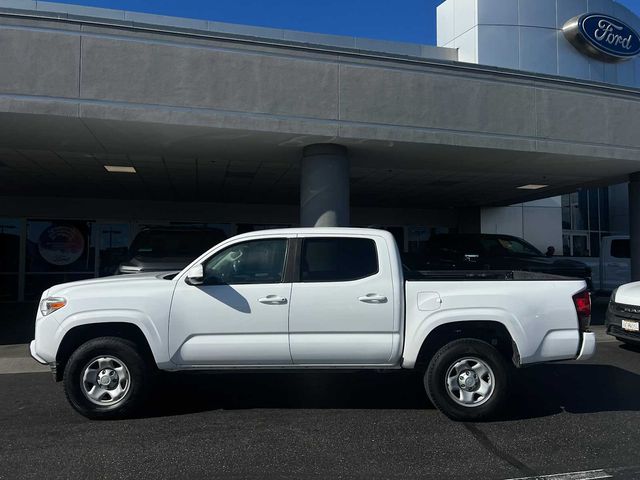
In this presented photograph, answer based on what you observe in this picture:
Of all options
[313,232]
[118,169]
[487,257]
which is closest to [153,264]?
[118,169]

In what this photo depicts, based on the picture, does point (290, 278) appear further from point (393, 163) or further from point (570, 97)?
point (570, 97)

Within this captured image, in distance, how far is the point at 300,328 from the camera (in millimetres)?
5145

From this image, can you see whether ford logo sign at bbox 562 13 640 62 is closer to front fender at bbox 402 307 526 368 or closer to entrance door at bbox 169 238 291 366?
front fender at bbox 402 307 526 368

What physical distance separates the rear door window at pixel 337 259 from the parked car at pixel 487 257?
647 cm

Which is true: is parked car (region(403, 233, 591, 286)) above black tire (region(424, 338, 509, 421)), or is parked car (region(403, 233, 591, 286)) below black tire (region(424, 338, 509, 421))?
above

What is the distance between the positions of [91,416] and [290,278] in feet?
7.66

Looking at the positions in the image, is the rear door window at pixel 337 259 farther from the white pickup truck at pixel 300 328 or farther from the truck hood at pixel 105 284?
the truck hood at pixel 105 284

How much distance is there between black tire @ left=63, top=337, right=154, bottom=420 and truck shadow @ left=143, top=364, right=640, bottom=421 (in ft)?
1.16

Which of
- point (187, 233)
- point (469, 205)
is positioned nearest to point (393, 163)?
point (187, 233)

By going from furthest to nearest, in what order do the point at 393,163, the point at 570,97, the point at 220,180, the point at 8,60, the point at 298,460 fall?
the point at 220,180 → the point at 393,163 → the point at 570,97 → the point at 8,60 → the point at 298,460

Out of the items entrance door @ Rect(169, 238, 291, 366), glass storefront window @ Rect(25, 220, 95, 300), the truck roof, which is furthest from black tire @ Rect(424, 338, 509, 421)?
glass storefront window @ Rect(25, 220, 95, 300)

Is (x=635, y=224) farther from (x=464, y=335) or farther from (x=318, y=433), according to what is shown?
(x=318, y=433)

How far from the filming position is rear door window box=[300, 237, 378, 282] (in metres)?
5.30

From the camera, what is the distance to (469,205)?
19.6 m
